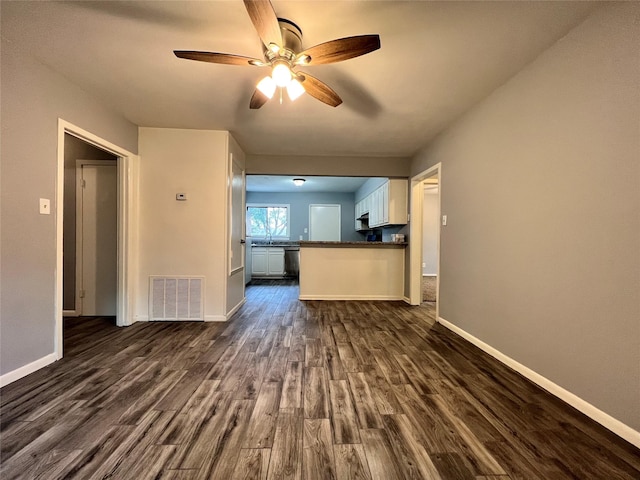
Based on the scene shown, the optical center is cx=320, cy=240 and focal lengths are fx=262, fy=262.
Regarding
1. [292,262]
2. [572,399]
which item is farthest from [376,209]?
[572,399]

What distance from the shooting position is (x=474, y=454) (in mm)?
1192

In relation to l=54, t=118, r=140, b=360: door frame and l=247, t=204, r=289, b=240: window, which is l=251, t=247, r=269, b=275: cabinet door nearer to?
l=247, t=204, r=289, b=240: window

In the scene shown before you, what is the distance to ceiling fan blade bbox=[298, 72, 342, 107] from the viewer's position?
1.77 m

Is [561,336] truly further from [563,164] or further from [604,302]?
[563,164]

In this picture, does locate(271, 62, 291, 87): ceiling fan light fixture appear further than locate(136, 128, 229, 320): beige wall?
No

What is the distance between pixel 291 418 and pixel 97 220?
3.30m

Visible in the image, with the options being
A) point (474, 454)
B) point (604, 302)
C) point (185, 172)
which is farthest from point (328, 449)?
point (185, 172)

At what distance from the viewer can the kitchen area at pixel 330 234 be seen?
4.38 m

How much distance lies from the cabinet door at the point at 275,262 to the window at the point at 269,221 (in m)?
0.82

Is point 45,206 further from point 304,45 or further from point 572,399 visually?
point 572,399

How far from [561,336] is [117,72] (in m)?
3.63

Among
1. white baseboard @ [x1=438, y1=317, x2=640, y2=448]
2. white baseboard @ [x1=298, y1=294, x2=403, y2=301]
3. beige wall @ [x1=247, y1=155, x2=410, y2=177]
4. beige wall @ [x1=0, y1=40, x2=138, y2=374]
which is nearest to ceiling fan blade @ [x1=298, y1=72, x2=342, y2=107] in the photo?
beige wall @ [x1=0, y1=40, x2=138, y2=374]

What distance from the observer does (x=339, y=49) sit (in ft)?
4.78

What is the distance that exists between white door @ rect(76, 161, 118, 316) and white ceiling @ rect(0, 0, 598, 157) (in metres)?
0.93
